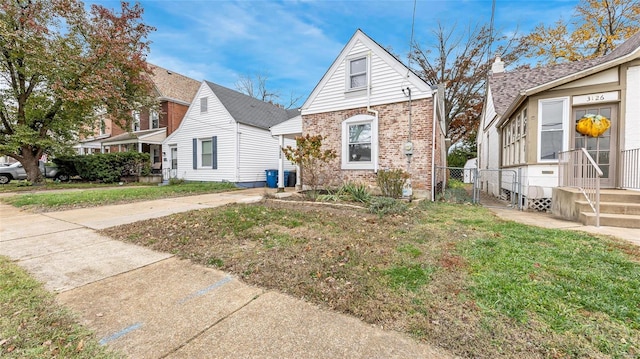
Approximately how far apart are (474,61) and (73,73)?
26.1 metres

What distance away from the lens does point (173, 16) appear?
10.9 m

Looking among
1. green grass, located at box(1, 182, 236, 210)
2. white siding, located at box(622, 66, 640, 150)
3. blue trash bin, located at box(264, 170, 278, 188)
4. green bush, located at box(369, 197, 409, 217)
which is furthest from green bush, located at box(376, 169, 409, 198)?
green grass, located at box(1, 182, 236, 210)

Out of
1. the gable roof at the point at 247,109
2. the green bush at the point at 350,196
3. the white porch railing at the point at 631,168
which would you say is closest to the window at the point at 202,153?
the gable roof at the point at 247,109

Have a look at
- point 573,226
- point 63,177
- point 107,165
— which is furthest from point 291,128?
point 63,177

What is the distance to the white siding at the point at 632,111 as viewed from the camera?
246 inches

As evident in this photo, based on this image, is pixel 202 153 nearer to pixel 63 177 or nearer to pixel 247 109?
pixel 247 109

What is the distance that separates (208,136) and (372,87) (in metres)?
9.57

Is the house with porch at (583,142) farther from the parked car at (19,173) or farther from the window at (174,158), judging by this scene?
the parked car at (19,173)

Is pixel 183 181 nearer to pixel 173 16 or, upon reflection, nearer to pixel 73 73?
pixel 73 73

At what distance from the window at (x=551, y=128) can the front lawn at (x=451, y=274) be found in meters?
3.44

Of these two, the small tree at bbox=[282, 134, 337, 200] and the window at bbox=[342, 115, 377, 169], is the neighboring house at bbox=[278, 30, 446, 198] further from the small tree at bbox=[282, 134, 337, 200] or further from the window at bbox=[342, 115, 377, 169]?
the small tree at bbox=[282, 134, 337, 200]

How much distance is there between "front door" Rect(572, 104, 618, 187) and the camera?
21.5 feet

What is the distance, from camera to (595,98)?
6.56 m

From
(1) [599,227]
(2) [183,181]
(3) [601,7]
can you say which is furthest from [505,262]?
(3) [601,7]
